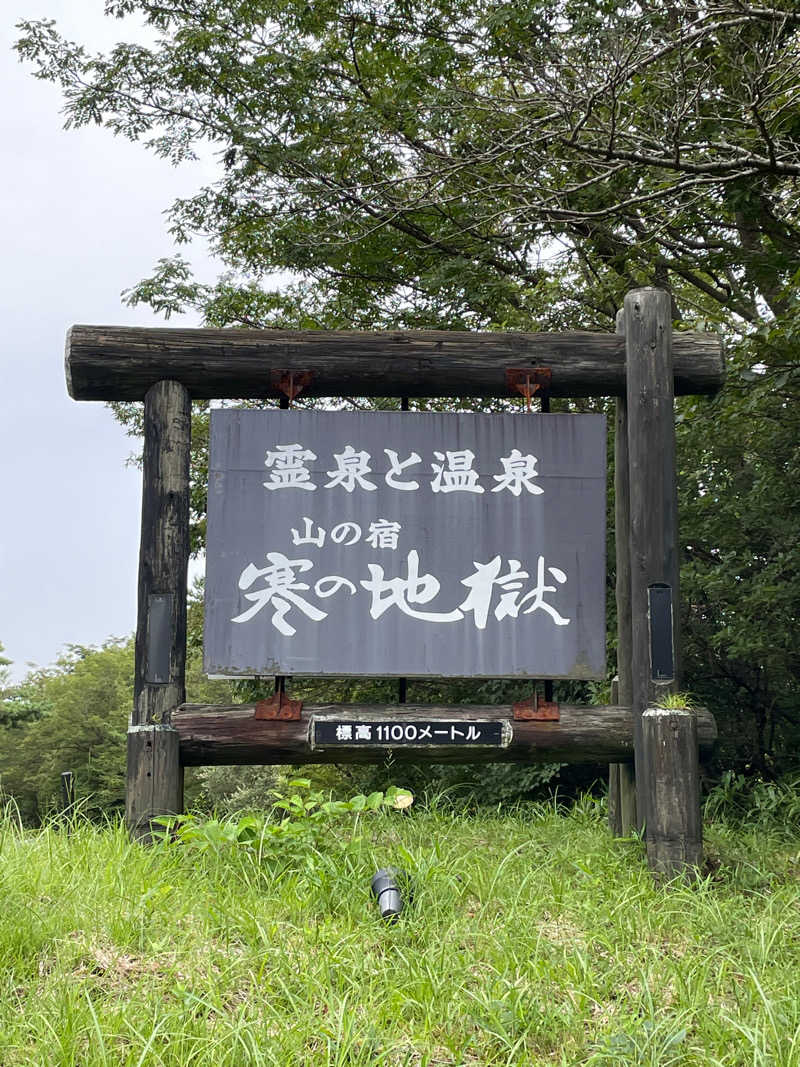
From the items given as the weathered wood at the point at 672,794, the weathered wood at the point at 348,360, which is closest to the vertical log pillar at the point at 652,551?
the weathered wood at the point at 672,794

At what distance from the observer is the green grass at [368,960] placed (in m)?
3.38

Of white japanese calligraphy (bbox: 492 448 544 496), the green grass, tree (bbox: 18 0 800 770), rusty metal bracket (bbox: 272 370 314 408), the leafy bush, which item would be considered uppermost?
→ tree (bbox: 18 0 800 770)

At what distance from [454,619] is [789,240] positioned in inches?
182

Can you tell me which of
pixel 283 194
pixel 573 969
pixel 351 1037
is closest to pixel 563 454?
pixel 573 969

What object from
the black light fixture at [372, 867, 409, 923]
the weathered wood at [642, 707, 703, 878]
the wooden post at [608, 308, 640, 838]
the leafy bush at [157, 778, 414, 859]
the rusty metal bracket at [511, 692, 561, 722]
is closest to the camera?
the black light fixture at [372, 867, 409, 923]

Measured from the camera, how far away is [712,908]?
4.89m

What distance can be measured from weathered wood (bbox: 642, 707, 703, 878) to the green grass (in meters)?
0.17

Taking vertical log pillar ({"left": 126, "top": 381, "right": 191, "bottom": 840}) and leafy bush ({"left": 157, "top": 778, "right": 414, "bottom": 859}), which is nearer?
leafy bush ({"left": 157, "top": 778, "right": 414, "bottom": 859})

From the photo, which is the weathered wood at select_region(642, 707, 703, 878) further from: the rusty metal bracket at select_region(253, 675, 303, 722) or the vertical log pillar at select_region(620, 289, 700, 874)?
the rusty metal bracket at select_region(253, 675, 303, 722)

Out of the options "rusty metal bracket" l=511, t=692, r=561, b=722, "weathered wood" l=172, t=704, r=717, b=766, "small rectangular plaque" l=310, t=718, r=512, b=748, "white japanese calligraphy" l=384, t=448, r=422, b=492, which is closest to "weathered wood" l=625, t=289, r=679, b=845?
"weathered wood" l=172, t=704, r=717, b=766

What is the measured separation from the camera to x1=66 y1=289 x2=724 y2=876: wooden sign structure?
5852 mm

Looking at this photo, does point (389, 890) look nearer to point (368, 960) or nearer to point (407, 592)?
point (368, 960)

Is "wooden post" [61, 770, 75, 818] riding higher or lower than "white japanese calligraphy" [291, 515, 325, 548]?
lower

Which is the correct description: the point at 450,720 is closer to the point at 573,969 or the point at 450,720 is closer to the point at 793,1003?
the point at 573,969
